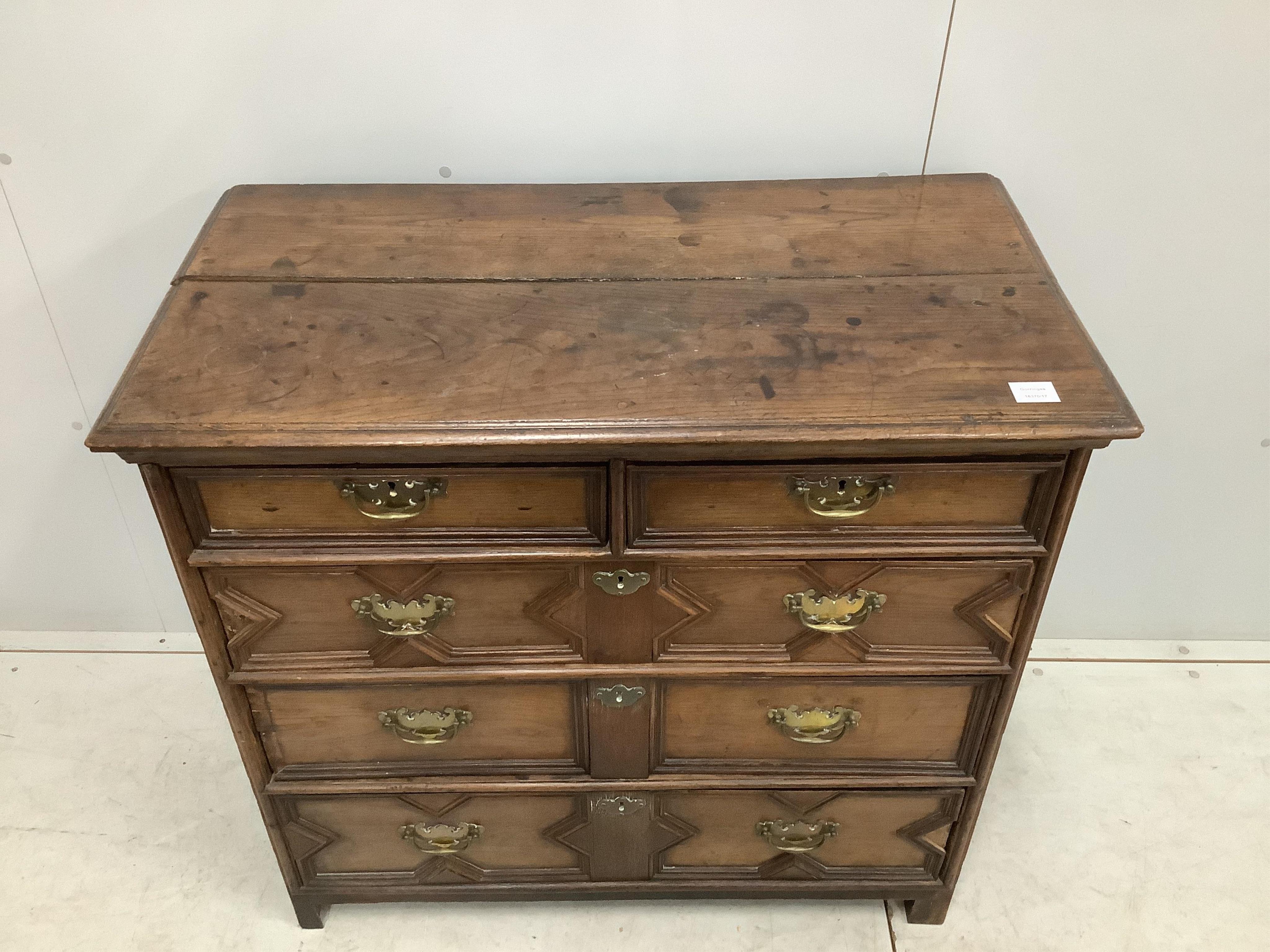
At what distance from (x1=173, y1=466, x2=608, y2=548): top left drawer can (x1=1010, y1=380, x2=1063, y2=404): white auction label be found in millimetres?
491

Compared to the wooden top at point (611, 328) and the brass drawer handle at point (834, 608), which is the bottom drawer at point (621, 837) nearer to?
the brass drawer handle at point (834, 608)

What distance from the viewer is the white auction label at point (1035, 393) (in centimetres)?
115

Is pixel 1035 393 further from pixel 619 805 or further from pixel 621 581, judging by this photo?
pixel 619 805

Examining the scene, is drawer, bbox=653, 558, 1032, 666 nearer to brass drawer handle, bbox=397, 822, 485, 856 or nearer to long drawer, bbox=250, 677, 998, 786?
long drawer, bbox=250, 677, 998, 786

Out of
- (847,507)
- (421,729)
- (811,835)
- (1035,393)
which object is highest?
(1035,393)

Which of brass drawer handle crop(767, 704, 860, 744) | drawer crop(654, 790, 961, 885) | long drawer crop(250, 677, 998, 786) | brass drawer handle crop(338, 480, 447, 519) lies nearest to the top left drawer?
brass drawer handle crop(338, 480, 447, 519)

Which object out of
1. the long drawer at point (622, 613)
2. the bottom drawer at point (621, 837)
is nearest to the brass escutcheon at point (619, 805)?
the bottom drawer at point (621, 837)

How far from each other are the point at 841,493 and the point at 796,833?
26.9 inches

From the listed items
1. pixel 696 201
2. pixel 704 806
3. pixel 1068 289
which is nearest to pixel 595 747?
pixel 704 806

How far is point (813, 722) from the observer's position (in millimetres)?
1452

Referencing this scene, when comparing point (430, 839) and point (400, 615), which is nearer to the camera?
point (400, 615)

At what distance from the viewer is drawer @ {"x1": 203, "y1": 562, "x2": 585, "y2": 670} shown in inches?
50.5

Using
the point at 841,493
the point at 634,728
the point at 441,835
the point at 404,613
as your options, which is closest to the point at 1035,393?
the point at 841,493

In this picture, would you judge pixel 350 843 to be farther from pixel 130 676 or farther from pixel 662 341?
pixel 662 341
